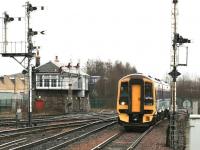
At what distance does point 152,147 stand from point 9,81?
80.0 m

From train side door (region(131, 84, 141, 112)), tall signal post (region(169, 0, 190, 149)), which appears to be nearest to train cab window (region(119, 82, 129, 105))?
train side door (region(131, 84, 141, 112))

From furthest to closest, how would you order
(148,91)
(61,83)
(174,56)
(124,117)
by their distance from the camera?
1. (61,83)
2. (148,91)
3. (124,117)
4. (174,56)

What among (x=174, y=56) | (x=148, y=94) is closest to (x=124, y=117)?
(x=148, y=94)

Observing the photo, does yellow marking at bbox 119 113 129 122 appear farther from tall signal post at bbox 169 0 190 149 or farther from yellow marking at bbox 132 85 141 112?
tall signal post at bbox 169 0 190 149

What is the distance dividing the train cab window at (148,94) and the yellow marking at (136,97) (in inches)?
15.1

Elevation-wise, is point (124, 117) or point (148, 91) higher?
point (148, 91)

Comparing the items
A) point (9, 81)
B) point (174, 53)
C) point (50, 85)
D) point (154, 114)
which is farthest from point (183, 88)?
point (174, 53)

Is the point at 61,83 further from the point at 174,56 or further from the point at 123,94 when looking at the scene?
the point at 174,56

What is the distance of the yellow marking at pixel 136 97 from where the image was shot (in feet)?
81.6

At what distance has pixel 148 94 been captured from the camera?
25.2m

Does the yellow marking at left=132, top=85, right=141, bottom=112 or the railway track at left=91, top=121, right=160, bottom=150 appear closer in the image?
the railway track at left=91, top=121, right=160, bottom=150

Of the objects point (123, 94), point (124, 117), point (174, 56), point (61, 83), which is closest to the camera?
point (174, 56)

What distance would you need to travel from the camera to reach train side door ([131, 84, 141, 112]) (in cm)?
2488

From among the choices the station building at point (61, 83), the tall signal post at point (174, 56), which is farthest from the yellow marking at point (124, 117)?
the station building at point (61, 83)
